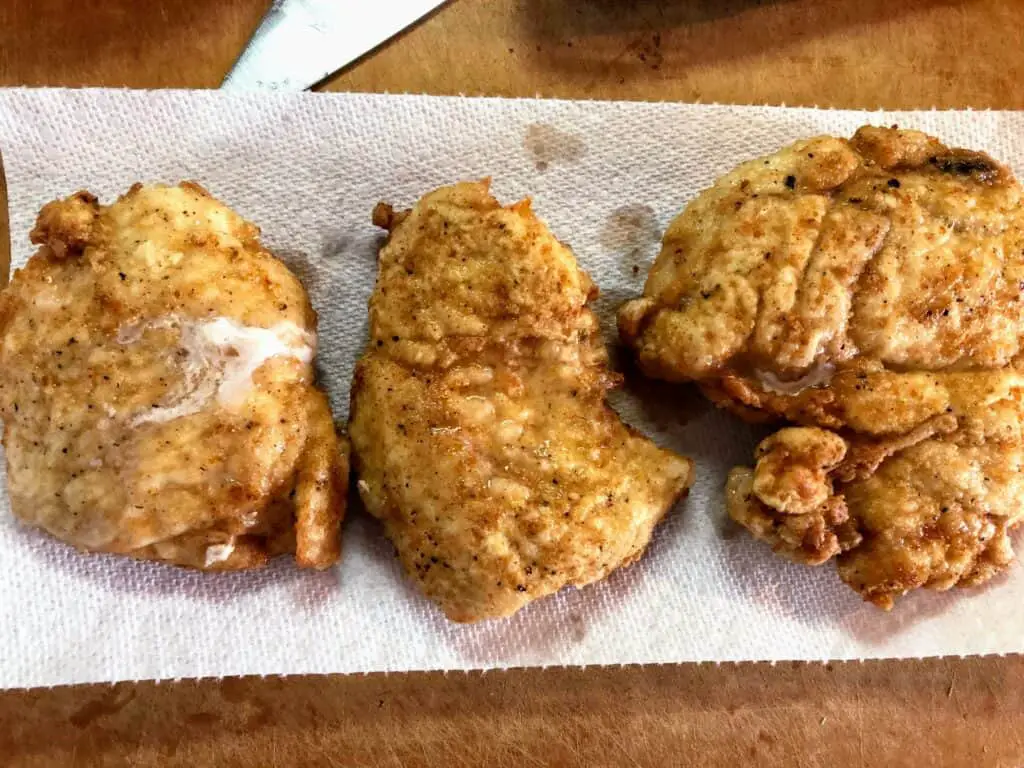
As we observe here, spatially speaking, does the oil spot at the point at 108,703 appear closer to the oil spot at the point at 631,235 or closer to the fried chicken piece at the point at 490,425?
the fried chicken piece at the point at 490,425

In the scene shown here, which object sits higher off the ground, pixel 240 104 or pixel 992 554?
pixel 240 104

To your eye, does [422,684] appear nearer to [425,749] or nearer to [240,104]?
[425,749]

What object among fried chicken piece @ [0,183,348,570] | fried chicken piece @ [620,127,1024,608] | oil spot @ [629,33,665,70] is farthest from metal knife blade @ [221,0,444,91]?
fried chicken piece @ [620,127,1024,608]

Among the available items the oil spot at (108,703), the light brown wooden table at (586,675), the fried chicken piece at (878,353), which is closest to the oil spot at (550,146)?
the light brown wooden table at (586,675)

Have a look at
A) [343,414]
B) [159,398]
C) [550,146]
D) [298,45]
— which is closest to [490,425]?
[343,414]

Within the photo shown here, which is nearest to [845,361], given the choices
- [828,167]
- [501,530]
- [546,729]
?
[828,167]

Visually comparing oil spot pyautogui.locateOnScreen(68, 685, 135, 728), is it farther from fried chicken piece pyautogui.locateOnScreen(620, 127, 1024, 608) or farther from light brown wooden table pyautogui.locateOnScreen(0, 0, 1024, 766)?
fried chicken piece pyautogui.locateOnScreen(620, 127, 1024, 608)

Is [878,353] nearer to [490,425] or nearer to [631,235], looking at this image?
[631,235]
